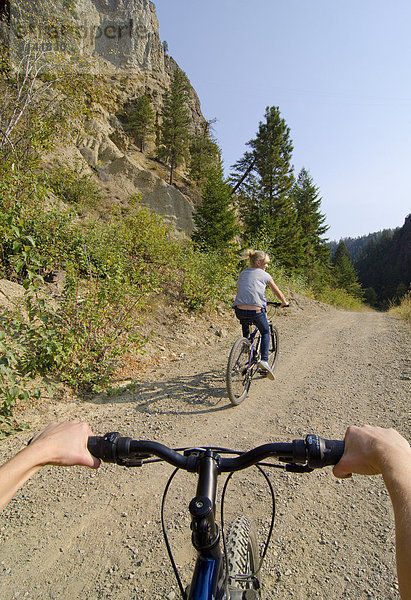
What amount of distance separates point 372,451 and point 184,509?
233 centimetres

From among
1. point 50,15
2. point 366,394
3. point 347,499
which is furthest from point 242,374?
point 50,15

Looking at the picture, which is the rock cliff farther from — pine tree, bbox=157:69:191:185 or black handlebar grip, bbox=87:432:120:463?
black handlebar grip, bbox=87:432:120:463

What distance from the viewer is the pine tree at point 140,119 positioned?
3475 cm

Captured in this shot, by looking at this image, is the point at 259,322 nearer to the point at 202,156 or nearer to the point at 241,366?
the point at 241,366

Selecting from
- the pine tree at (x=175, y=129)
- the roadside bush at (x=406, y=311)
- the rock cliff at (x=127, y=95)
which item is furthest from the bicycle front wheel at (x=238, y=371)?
the pine tree at (x=175, y=129)

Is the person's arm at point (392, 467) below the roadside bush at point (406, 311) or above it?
above

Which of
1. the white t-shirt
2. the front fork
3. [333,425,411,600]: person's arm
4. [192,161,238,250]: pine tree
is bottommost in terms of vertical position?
the front fork

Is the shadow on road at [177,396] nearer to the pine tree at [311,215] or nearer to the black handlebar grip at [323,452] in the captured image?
the black handlebar grip at [323,452]

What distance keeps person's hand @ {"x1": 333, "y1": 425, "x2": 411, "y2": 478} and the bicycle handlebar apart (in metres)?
0.05

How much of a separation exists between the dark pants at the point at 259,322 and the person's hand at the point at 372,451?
437cm

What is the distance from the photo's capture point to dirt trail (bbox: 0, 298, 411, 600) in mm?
2133

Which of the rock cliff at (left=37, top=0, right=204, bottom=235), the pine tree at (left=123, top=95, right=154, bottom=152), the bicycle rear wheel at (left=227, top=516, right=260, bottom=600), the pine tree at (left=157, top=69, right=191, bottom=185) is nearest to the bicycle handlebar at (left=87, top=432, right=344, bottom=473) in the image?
the bicycle rear wheel at (left=227, top=516, right=260, bottom=600)

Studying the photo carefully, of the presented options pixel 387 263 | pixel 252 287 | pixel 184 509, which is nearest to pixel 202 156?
pixel 252 287

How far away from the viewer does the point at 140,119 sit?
35.0 meters
